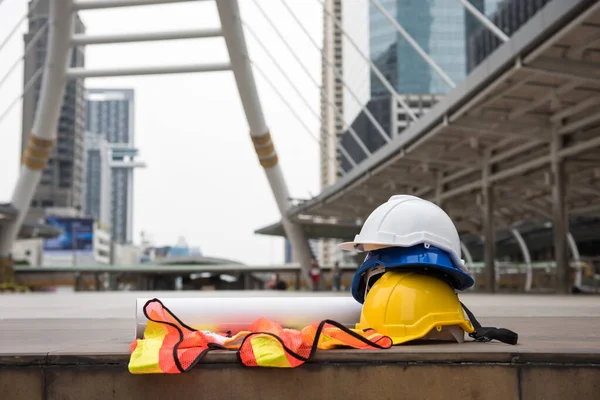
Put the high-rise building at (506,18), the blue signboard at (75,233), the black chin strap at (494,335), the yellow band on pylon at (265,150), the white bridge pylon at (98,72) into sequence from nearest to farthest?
1. the black chin strap at (494,335)
2. the white bridge pylon at (98,72)
3. the yellow band on pylon at (265,150)
4. the high-rise building at (506,18)
5. the blue signboard at (75,233)

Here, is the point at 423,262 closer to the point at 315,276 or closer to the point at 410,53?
the point at 315,276

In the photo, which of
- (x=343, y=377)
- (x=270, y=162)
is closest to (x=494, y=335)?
(x=343, y=377)

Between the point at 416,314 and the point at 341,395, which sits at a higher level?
the point at 416,314

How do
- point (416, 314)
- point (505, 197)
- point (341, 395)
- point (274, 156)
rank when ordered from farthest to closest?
point (505, 197)
point (274, 156)
point (416, 314)
point (341, 395)

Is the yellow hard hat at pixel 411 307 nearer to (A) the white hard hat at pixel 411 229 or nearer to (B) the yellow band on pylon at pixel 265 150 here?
(A) the white hard hat at pixel 411 229

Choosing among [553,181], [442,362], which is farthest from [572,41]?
[442,362]

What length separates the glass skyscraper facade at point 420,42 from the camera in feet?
235

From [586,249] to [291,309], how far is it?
57.8m

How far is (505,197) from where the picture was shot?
1292 inches

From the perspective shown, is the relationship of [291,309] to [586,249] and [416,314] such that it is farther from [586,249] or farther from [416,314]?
[586,249]

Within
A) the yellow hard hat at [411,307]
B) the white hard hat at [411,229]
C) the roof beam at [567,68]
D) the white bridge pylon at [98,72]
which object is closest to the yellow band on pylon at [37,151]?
the white bridge pylon at [98,72]

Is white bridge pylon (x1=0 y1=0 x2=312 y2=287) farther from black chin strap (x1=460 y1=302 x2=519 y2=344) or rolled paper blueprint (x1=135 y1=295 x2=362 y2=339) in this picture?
black chin strap (x1=460 y1=302 x2=519 y2=344)

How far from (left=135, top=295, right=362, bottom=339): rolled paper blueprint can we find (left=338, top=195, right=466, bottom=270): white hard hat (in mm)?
543

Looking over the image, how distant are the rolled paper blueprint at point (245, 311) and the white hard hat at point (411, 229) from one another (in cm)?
54
